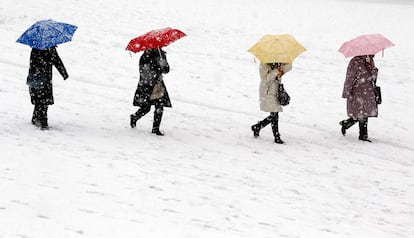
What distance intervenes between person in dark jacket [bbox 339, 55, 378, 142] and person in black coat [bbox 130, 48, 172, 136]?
325 centimetres

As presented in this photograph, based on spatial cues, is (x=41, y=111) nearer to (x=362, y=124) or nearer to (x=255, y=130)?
(x=255, y=130)

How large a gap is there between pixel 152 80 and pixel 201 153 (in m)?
1.42

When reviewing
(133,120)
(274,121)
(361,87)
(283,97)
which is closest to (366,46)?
(361,87)

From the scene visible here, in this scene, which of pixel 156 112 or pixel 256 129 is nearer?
pixel 156 112

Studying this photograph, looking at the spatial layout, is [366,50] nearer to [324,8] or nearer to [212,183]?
[212,183]

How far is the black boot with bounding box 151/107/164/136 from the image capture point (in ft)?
28.2

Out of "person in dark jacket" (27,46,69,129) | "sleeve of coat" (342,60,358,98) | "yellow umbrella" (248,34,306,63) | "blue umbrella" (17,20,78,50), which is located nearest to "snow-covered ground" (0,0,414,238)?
"person in dark jacket" (27,46,69,129)

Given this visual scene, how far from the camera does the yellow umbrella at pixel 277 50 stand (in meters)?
8.11

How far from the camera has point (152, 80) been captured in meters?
8.40

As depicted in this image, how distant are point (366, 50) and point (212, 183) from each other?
376 cm

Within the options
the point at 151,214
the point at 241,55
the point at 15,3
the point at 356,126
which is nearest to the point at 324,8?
the point at 241,55

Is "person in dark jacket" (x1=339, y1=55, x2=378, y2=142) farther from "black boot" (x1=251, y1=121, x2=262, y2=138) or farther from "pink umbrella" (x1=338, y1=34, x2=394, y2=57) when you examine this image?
"black boot" (x1=251, y1=121, x2=262, y2=138)

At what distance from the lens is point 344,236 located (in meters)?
5.32

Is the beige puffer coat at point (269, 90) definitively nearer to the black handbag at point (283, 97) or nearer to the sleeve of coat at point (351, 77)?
the black handbag at point (283, 97)
